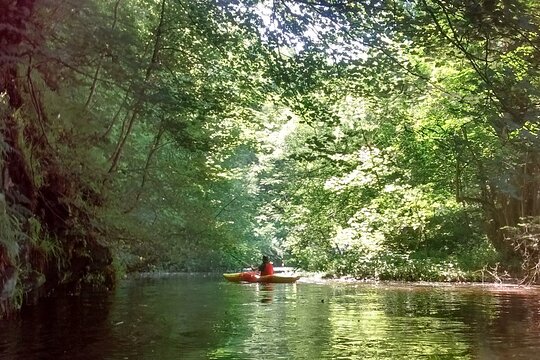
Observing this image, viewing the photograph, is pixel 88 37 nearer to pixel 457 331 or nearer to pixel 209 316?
pixel 209 316

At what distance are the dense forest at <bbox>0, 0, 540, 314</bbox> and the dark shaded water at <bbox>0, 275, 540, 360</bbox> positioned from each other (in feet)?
3.08

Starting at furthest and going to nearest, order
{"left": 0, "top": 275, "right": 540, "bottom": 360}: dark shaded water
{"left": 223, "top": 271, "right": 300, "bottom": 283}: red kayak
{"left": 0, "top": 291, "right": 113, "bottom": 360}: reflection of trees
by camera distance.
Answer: {"left": 223, "top": 271, "right": 300, "bottom": 283}: red kayak < {"left": 0, "top": 275, "right": 540, "bottom": 360}: dark shaded water < {"left": 0, "top": 291, "right": 113, "bottom": 360}: reflection of trees

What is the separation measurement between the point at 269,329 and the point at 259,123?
30.1ft

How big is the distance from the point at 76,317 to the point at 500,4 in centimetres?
634

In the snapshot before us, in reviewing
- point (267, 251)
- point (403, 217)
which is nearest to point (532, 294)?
point (403, 217)

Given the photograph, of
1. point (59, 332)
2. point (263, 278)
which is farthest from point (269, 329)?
point (263, 278)

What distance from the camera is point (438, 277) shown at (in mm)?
19297

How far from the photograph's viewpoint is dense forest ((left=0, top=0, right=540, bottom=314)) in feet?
17.1

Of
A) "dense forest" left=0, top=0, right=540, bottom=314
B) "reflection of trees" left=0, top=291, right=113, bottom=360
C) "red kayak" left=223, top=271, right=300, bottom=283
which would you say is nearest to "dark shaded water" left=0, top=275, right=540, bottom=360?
"reflection of trees" left=0, top=291, right=113, bottom=360

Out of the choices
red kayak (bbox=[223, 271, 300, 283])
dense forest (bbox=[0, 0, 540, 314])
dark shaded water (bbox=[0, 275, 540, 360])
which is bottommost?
dark shaded water (bbox=[0, 275, 540, 360])

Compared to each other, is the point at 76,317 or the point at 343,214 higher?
the point at 343,214

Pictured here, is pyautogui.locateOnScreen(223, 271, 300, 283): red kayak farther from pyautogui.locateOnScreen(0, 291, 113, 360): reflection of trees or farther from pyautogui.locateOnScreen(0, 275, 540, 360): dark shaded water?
pyautogui.locateOnScreen(0, 291, 113, 360): reflection of trees

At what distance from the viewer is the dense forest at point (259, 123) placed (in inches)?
205

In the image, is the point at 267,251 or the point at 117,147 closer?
the point at 117,147
